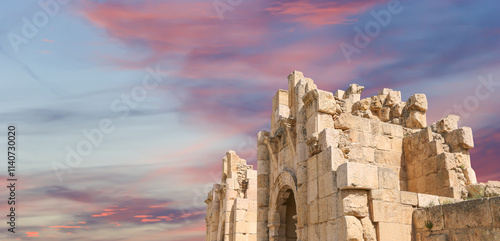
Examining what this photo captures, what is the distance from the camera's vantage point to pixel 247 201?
1812 centimetres

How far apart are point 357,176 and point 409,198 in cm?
135

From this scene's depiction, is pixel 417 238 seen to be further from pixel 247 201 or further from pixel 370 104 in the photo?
pixel 247 201

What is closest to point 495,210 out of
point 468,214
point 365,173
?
point 468,214

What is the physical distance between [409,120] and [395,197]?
4.53 metres

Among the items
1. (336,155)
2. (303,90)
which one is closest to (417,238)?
(336,155)

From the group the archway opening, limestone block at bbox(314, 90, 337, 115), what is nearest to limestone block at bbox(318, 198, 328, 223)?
limestone block at bbox(314, 90, 337, 115)

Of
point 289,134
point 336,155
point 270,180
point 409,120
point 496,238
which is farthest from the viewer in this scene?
point 270,180

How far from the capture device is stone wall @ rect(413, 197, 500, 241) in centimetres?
625

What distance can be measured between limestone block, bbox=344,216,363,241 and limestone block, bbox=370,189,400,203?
60cm

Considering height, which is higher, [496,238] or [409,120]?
[409,120]

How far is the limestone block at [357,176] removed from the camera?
807 cm

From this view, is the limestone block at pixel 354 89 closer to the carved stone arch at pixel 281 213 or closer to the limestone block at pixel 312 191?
the carved stone arch at pixel 281 213

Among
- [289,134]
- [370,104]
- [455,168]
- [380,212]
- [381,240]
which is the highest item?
[370,104]

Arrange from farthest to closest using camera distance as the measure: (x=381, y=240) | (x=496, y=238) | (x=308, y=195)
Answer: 1. (x=308, y=195)
2. (x=381, y=240)
3. (x=496, y=238)
